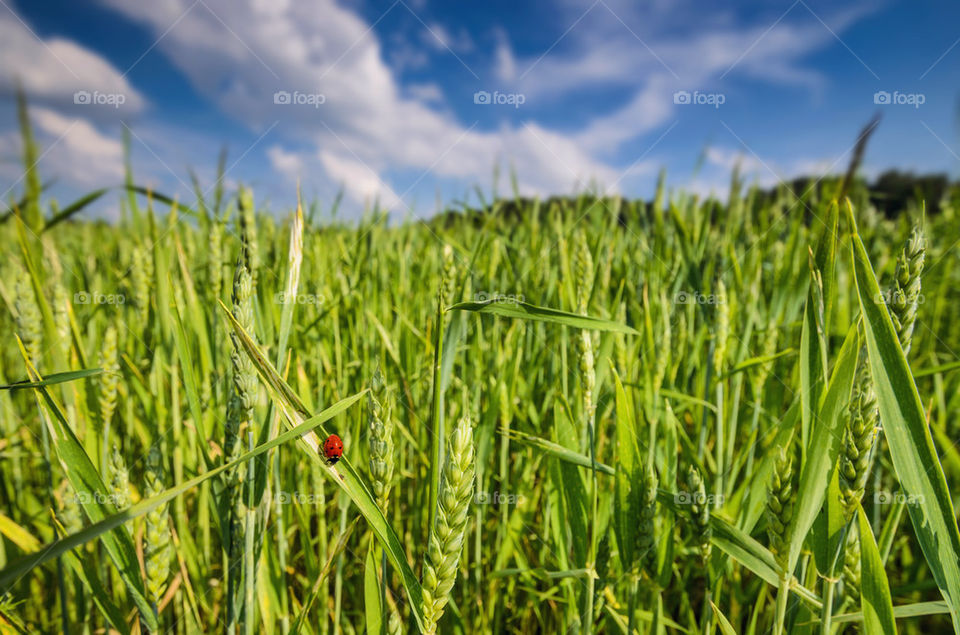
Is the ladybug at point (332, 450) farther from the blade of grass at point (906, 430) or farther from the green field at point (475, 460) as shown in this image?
the blade of grass at point (906, 430)

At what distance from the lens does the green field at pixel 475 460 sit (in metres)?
0.53

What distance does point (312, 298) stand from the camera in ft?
5.51

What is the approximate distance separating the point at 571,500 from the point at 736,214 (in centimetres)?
255

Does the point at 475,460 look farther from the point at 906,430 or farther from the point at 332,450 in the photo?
the point at 906,430

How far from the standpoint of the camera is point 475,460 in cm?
81

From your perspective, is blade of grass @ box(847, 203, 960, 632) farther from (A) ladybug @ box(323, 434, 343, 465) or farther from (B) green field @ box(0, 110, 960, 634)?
(A) ladybug @ box(323, 434, 343, 465)

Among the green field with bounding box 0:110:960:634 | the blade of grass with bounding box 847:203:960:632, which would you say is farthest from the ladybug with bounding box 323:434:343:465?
the blade of grass with bounding box 847:203:960:632

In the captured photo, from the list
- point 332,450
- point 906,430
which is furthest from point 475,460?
point 906,430

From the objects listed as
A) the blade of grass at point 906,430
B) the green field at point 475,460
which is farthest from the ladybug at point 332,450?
the blade of grass at point 906,430

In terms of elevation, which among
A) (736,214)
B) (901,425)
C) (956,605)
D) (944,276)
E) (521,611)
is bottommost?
(521,611)

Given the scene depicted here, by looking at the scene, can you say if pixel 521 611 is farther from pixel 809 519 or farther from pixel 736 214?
pixel 736 214

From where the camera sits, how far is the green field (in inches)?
20.9

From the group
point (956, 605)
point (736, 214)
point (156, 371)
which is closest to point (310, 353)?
point (156, 371)

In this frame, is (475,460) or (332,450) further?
(475,460)
